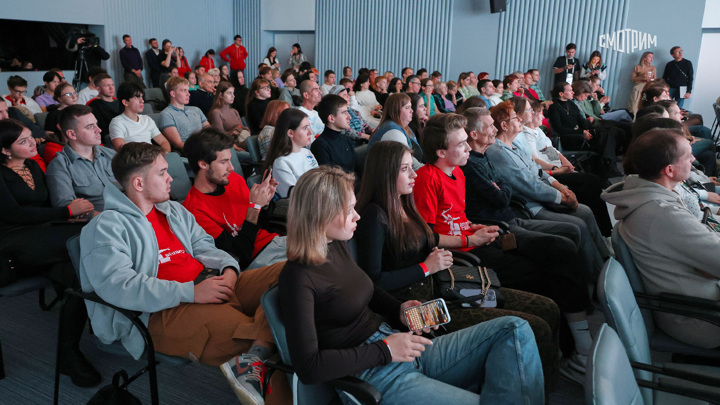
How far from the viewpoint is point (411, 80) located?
752 cm

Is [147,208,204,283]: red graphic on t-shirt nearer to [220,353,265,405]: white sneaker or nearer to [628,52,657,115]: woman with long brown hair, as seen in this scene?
[220,353,265,405]: white sneaker

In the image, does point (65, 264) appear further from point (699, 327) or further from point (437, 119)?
point (699, 327)

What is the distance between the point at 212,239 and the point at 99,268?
0.62m

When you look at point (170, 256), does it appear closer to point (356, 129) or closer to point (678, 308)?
point (678, 308)

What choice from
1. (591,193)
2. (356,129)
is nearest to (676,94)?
(356,129)

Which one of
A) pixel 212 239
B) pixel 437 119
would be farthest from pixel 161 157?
pixel 437 119

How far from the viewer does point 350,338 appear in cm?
163

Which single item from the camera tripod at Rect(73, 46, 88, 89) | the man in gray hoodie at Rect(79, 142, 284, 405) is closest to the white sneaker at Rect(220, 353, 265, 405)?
the man in gray hoodie at Rect(79, 142, 284, 405)

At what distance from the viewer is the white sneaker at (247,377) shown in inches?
65.1

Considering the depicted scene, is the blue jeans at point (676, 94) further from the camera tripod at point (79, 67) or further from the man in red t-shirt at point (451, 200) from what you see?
the camera tripod at point (79, 67)

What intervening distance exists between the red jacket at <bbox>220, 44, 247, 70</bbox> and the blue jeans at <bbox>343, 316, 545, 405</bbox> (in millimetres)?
12801

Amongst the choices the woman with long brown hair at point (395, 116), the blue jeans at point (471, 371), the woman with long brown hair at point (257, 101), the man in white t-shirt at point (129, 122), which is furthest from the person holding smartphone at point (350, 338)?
the woman with long brown hair at point (257, 101)

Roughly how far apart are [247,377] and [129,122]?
3367mm

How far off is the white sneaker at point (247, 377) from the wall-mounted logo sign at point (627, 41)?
11406 millimetres
